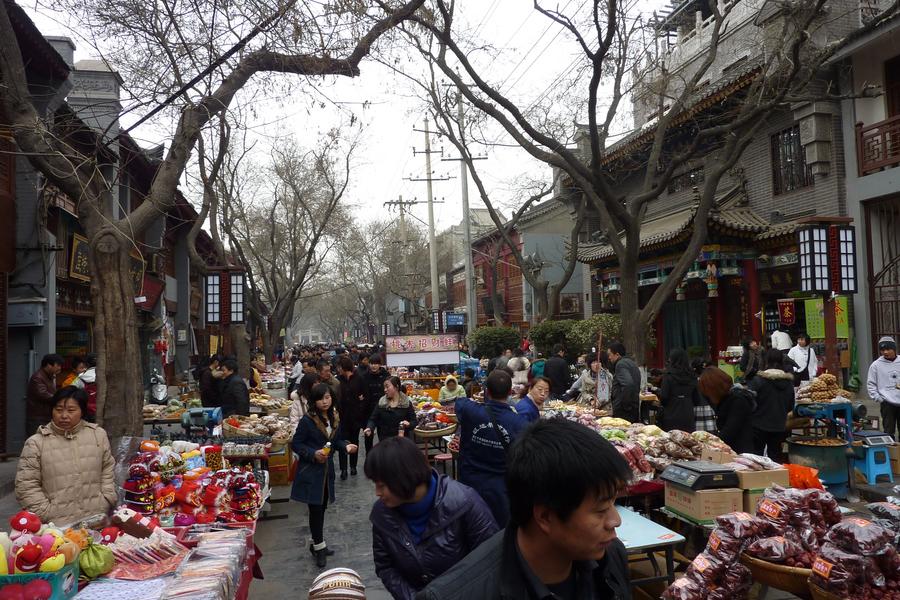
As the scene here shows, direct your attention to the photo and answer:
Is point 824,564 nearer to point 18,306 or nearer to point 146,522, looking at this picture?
point 146,522

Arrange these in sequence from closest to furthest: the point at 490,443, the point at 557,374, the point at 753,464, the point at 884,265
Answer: the point at 490,443, the point at 753,464, the point at 557,374, the point at 884,265

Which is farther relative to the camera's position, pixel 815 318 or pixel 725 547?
pixel 815 318

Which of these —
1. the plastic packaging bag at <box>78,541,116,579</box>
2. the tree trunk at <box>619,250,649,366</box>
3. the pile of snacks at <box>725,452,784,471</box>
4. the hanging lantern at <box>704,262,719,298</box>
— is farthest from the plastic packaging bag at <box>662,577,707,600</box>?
the hanging lantern at <box>704,262,719,298</box>

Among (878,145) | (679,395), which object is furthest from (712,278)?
(679,395)

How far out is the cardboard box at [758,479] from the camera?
5023 mm

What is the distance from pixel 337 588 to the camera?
9.01 feet

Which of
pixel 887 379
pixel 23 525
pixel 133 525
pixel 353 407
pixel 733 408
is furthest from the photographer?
pixel 353 407

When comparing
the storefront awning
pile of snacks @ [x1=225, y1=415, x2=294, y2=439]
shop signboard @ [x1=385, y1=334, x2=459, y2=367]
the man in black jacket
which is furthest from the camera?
shop signboard @ [x1=385, y1=334, x2=459, y2=367]

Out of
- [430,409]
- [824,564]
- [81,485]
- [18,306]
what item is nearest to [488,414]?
[824,564]

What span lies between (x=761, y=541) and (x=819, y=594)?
438 millimetres

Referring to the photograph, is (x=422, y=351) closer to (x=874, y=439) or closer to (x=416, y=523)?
(x=874, y=439)

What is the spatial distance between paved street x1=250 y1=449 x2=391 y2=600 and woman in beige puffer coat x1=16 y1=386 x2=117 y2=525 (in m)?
1.56

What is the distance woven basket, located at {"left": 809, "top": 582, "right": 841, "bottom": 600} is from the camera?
3248 mm

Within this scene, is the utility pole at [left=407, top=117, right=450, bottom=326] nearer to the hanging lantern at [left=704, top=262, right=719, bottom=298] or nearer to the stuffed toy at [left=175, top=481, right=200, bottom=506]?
the hanging lantern at [left=704, top=262, right=719, bottom=298]
